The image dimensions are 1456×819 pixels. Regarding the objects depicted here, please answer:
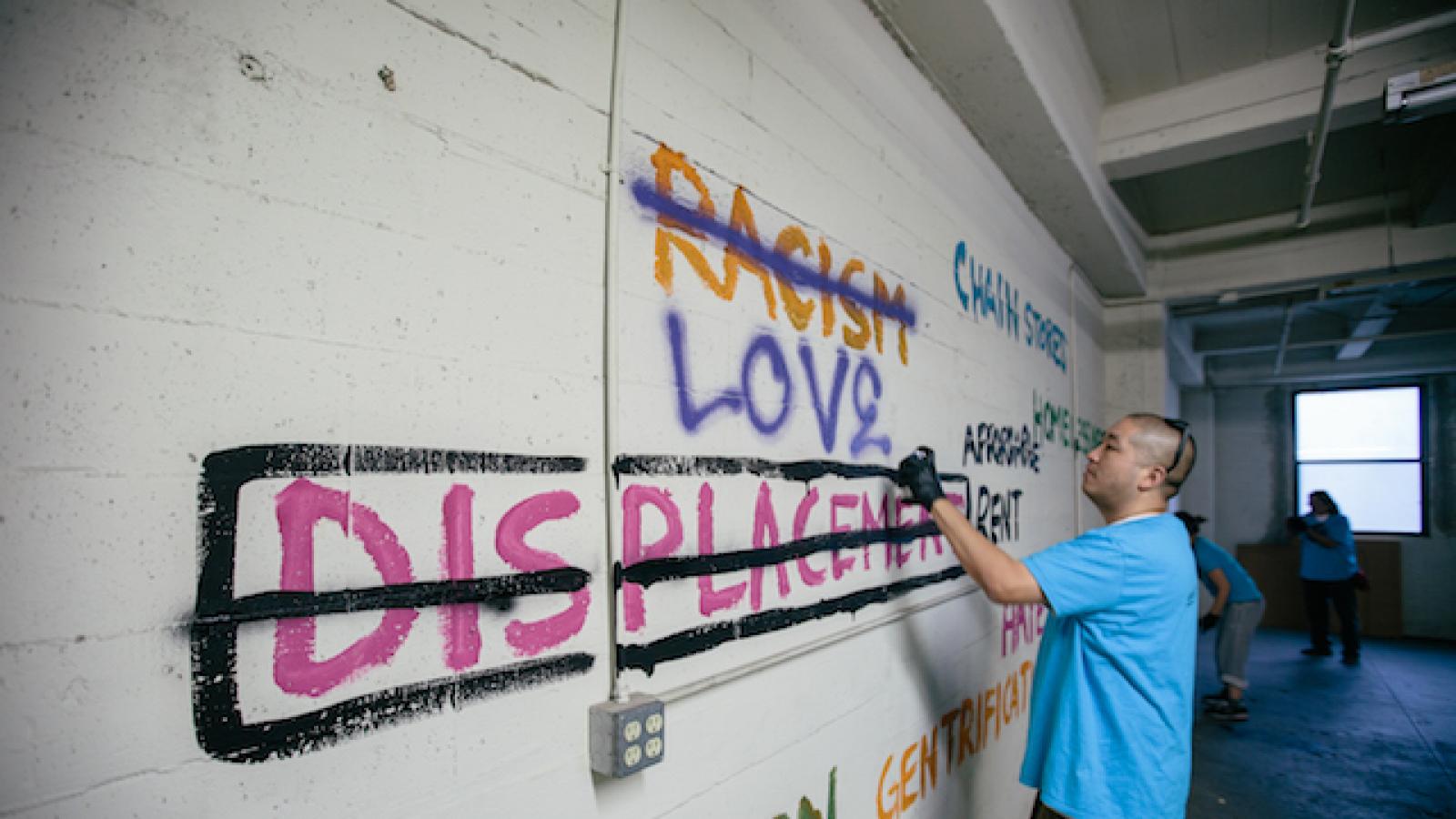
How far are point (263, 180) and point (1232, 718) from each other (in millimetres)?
7267

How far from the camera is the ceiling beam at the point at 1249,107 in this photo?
Result: 311 centimetres

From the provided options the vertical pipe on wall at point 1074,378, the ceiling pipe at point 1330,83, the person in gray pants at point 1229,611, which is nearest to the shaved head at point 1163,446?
the ceiling pipe at point 1330,83

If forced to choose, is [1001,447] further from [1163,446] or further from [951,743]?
[951,743]

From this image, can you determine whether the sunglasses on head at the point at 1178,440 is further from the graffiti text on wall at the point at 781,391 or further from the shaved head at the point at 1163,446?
the graffiti text on wall at the point at 781,391

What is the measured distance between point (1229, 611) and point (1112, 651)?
478cm

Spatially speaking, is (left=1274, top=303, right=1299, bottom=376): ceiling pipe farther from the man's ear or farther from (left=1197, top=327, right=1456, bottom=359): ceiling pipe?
the man's ear

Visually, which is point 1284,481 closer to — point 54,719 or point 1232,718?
point 1232,718

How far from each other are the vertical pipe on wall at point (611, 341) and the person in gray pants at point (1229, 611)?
571 centimetres

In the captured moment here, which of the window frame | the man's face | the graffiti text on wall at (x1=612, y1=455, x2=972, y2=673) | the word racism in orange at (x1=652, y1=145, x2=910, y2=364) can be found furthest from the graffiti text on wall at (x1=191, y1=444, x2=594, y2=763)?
the window frame

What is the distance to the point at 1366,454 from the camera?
9.88 m

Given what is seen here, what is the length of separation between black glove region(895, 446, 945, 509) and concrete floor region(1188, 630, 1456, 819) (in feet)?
11.9

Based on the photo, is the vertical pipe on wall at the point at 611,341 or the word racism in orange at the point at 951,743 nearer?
the vertical pipe on wall at the point at 611,341

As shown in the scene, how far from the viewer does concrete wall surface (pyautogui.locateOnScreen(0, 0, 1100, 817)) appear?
70 cm

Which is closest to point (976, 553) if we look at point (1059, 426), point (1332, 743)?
point (1059, 426)
